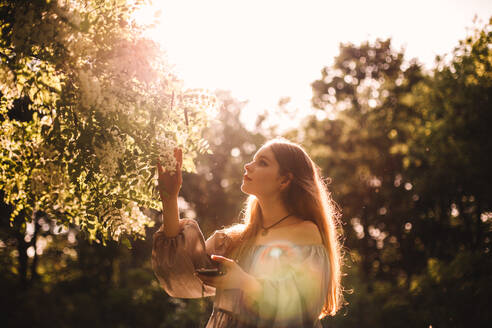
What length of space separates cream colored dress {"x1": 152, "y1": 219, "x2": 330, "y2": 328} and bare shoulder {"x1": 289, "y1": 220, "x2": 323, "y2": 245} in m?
0.05

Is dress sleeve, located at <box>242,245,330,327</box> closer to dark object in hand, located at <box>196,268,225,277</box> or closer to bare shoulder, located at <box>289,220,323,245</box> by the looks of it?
bare shoulder, located at <box>289,220,323,245</box>

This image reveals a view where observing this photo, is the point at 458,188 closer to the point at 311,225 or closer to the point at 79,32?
the point at 311,225

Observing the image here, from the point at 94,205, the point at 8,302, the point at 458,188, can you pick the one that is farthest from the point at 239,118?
the point at 94,205

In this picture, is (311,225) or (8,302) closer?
(311,225)

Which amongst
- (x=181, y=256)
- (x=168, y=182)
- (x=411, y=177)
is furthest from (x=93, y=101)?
(x=411, y=177)

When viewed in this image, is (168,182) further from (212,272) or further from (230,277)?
(230,277)

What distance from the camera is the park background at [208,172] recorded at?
10.7 ft

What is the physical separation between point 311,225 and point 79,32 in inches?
85.4

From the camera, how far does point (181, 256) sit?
3.27 metres

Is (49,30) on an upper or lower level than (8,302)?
upper

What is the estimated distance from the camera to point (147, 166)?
3414 mm

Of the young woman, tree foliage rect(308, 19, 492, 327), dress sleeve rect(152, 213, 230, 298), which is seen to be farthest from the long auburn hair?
tree foliage rect(308, 19, 492, 327)

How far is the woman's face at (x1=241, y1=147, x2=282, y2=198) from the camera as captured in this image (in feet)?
11.4

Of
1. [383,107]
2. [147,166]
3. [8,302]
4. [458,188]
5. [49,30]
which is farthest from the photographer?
[383,107]
